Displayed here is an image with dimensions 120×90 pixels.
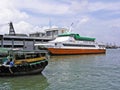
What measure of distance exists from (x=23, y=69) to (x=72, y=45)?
45.6 metres

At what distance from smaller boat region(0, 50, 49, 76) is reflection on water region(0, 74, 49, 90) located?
27.3 inches

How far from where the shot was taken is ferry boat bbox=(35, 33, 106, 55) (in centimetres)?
6500

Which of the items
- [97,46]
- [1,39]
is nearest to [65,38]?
[97,46]

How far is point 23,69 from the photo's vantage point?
24531 millimetres

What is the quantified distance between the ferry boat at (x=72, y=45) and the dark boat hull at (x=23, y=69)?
37.8 metres

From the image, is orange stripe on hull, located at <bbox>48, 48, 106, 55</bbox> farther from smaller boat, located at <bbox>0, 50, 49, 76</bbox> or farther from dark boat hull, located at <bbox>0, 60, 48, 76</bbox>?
dark boat hull, located at <bbox>0, 60, 48, 76</bbox>

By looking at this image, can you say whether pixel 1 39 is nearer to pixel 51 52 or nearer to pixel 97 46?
pixel 51 52

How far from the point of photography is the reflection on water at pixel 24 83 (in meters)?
19.8

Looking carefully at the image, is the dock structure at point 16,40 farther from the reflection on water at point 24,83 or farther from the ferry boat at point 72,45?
the reflection on water at point 24,83

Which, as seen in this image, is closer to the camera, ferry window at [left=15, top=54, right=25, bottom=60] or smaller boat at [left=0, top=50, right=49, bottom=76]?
smaller boat at [left=0, top=50, right=49, bottom=76]

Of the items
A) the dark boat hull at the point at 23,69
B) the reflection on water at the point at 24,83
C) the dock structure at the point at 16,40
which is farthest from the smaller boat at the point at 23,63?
the dock structure at the point at 16,40

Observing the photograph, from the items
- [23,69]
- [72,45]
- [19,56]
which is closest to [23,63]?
[23,69]

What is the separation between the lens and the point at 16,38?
8762cm

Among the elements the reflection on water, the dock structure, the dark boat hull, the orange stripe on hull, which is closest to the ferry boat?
the orange stripe on hull
